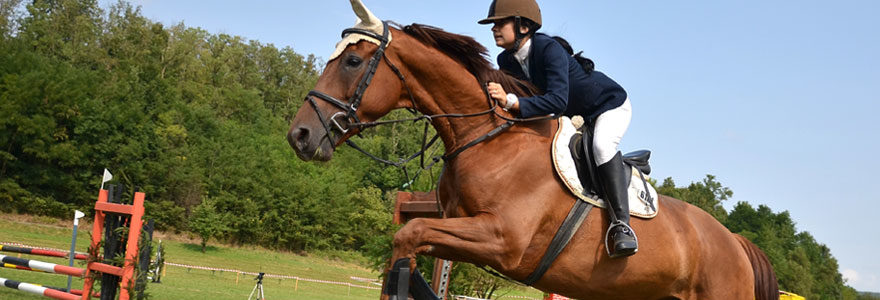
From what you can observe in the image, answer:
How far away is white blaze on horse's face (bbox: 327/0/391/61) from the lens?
14.1ft

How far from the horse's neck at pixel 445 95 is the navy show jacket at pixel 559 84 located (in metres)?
0.32

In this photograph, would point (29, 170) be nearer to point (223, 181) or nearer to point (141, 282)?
point (223, 181)

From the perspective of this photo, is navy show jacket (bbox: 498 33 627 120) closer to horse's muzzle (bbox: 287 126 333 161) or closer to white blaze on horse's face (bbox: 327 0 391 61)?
white blaze on horse's face (bbox: 327 0 391 61)

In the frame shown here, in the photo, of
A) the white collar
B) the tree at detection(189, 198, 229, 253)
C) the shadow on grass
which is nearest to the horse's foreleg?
the white collar

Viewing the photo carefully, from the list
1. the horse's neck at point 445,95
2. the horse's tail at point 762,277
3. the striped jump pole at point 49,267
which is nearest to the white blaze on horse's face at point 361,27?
the horse's neck at point 445,95

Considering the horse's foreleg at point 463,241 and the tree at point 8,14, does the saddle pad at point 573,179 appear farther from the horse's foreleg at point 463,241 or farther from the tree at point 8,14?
the tree at point 8,14

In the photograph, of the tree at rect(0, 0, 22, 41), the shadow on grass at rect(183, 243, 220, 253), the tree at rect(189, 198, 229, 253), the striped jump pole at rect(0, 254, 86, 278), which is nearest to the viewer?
the striped jump pole at rect(0, 254, 86, 278)

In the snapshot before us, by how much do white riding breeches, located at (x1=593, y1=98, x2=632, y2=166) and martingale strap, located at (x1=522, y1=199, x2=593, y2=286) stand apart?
37 cm

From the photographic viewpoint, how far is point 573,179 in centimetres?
449

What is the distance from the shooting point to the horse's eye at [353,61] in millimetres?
4235

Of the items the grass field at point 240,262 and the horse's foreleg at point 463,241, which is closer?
the horse's foreleg at point 463,241

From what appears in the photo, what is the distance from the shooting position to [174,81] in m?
56.7

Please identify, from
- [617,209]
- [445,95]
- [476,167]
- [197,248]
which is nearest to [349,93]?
[445,95]

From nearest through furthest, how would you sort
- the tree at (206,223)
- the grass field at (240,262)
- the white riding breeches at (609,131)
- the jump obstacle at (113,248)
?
the white riding breeches at (609,131) < the jump obstacle at (113,248) < the grass field at (240,262) < the tree at (206,223)
